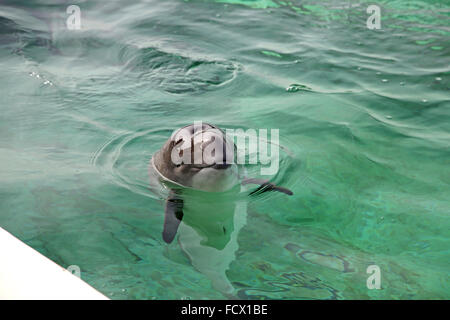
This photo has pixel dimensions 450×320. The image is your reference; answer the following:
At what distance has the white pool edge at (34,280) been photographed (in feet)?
8.20

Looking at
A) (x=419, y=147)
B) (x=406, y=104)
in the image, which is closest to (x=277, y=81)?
(x=406, y=104)

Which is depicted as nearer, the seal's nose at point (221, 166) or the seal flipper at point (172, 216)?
the seal flipper at point (172, 216)

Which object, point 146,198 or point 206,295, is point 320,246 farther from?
point 146,198

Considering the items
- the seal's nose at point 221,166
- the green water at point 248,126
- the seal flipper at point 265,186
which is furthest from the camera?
the seal flipper at point 265,186

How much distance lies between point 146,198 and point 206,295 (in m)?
1.44

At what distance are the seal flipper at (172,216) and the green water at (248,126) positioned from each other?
0.11m

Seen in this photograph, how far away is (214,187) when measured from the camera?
4430 millimetres

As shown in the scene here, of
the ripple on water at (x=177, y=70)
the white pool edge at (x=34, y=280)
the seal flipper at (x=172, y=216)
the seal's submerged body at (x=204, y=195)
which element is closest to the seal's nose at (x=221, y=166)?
the seal's submerged body at (x=204, y=195)

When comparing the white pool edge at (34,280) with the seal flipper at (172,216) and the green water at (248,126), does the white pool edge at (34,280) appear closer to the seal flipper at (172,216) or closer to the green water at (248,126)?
the green water at (248,126)

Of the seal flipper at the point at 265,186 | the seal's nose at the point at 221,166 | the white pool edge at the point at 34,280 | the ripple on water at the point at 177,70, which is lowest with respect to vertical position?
the seal flipper at the point at 265,186

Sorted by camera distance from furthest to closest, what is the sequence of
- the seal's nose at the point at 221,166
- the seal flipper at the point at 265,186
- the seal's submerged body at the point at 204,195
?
the seal flipper at the point at 265,186 < the seal's nose at the point at 221,166 < the seal's submerged body at the point at 204,195

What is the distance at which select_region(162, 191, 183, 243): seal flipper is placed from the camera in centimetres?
400

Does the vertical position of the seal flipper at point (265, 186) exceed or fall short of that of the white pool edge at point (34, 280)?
it falls short

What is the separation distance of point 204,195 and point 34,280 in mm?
2106
